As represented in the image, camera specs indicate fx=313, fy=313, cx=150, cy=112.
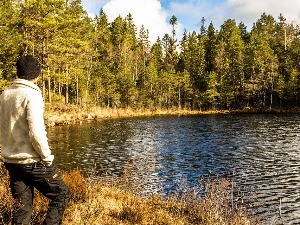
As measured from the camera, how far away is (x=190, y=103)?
269 ft

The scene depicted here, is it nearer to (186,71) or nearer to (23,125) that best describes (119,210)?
(23,125)

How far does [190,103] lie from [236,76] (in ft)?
43.9

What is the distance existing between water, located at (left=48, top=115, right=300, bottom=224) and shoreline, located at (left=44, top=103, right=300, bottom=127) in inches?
461

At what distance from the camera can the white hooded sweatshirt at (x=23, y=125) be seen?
13.0 feet

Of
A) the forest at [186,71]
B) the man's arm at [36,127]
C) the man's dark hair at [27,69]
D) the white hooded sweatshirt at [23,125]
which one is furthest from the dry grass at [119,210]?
the forest at [186,71]

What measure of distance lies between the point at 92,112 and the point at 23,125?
51.2m

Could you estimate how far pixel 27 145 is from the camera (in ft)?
13.5

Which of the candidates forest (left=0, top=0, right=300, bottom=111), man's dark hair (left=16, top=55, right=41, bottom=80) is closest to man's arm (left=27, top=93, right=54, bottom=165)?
man's dark hair (left=16, top=55, right=41, bottom=80)

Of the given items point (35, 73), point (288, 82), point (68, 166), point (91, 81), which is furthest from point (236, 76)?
point (35, 73)

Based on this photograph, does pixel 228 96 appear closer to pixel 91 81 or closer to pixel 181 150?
pixel 91 81

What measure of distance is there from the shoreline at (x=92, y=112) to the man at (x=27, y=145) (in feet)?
116

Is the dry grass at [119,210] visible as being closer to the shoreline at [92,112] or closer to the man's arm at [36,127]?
the man's arm at [36,127]

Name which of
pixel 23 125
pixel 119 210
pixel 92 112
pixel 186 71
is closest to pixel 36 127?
pixel 23 125

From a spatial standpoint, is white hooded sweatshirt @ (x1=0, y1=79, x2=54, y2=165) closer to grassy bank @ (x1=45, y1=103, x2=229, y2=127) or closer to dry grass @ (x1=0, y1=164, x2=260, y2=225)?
dry grass @ (x1=0, y1=164, x2=260, y2=225)
